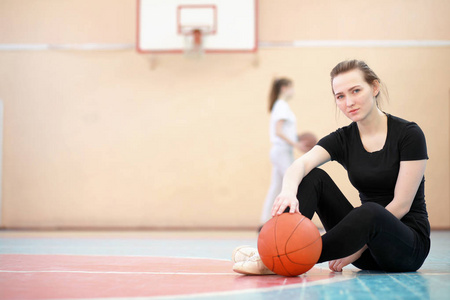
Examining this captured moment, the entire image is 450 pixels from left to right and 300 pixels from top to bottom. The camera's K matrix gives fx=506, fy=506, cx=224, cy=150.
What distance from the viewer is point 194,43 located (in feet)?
20.1

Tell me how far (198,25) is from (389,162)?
4294 mm

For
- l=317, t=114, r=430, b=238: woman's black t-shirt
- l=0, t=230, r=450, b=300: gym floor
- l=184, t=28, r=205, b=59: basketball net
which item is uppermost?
l=184, t=28, r=205, b=59: basketball net

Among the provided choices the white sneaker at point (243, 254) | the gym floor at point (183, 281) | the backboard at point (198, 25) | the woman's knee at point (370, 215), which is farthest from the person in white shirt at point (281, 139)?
the woman's knee at point (370, 215)

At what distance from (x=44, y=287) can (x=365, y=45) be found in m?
5.52

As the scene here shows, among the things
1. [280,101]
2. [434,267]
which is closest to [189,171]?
[280,101]

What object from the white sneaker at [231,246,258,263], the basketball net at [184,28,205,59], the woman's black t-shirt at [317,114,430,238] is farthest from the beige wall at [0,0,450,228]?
the woman's black t-shirt at [317,114,430,238]

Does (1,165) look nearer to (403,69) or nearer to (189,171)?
(189,171)

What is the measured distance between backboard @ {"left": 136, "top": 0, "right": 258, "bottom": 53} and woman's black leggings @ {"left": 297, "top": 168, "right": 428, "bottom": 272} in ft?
13.6

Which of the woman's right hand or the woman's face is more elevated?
the woman's face

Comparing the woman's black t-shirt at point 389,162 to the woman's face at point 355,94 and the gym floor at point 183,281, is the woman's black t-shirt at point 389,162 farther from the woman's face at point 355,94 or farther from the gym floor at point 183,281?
the gym floor at point 183,281

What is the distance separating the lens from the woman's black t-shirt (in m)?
2.00

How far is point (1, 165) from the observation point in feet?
21.5

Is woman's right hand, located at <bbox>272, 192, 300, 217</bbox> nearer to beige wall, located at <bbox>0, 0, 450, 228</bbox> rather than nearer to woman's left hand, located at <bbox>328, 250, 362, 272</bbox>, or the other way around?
woman's left hand, located at <bbox>328, 250, 362, 272</bbox>

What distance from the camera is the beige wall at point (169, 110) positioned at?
638 centimetres
